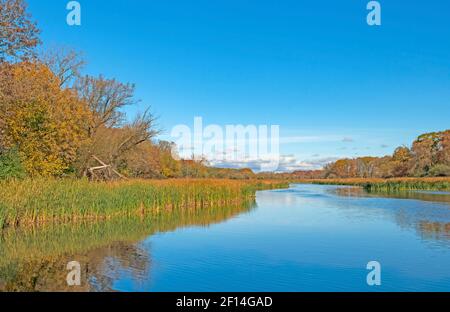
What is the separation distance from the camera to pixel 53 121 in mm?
21594

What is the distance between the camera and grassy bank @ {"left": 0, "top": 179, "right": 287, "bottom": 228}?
16188 millimetres

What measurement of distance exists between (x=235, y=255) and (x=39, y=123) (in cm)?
1429

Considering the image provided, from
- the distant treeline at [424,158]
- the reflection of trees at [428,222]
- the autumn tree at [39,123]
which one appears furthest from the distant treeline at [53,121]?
the distant treeline at [424,158]

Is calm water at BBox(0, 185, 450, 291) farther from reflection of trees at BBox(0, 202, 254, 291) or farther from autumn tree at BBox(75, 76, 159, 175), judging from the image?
autumn tree at BBox(75, 76, 159, 175)

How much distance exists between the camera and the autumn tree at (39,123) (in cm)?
1936

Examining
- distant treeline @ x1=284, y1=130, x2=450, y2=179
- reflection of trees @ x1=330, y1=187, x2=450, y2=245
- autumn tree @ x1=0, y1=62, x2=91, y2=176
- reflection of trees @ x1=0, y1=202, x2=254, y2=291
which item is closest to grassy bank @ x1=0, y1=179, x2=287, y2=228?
reflection of trees @ x1=0, y1=202, x2=254, y2=291

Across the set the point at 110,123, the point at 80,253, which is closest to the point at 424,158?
the point at 110,123

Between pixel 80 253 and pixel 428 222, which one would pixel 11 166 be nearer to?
pixel 80 253

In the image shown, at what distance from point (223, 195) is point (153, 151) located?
24333 millimetres

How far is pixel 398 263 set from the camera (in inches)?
428

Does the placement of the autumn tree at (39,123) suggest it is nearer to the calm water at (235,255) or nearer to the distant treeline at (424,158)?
the calm water at (235,255)

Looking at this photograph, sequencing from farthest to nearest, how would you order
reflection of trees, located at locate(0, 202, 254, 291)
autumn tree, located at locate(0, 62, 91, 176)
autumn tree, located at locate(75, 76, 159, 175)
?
autumn tree, located at locate(75, 76, 159, 175) → autumn tree, located at locate(0, 62, 91, 176) → reflection of trees, located at locate(0, 202, 254, 291)

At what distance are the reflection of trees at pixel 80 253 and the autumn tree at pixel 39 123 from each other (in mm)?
6044

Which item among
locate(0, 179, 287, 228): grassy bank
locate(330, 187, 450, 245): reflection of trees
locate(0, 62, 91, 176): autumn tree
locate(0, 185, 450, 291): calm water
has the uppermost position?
locate(0, 62, 91, 176): autumn tree
